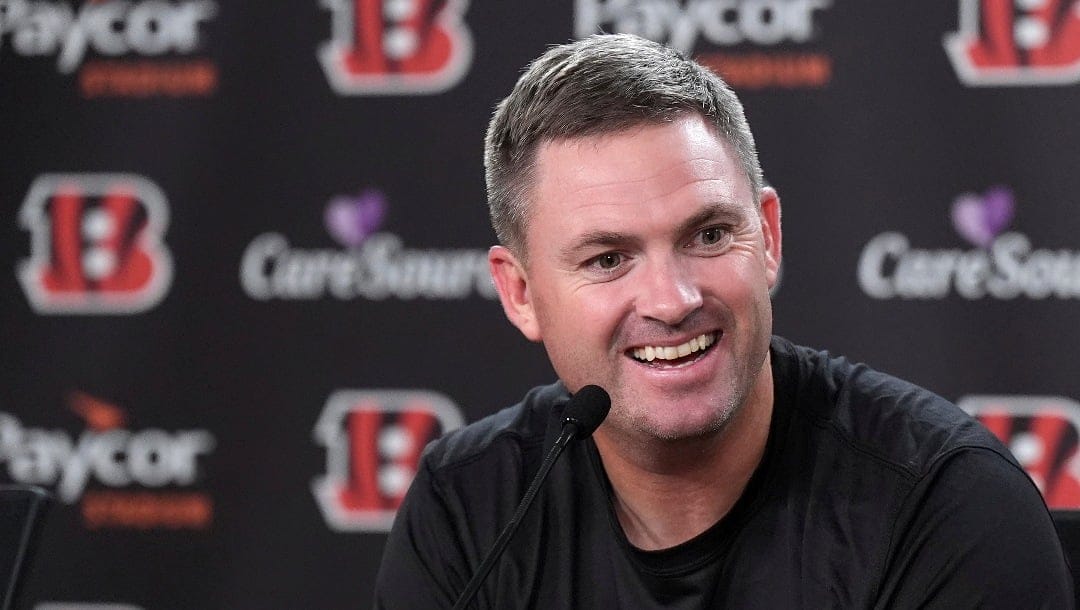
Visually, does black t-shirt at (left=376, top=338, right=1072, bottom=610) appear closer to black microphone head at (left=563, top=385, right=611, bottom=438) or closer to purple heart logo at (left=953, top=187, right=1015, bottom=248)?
black microphone head at (left=563, top=385, right=611, bottom=438)

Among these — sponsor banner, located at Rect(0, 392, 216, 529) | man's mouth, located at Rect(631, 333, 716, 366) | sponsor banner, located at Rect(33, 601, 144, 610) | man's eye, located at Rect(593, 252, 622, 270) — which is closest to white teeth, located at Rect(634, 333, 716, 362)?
man's mouth, located at Rect(631, 333, 716, 366)

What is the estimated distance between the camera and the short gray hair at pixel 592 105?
1.53m

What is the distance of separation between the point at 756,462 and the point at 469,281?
1.34 metres

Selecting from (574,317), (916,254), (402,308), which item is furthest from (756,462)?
(402,308)

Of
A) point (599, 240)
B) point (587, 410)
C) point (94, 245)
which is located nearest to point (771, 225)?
point (599, 240)

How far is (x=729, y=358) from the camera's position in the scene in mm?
1511

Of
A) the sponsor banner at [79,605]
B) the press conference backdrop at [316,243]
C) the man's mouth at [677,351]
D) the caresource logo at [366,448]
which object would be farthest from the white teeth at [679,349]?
the sponsor banner at [79,605]

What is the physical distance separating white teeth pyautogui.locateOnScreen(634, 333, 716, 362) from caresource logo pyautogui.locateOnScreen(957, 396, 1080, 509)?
1339 mm

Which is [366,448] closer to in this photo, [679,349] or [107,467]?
[107,467]

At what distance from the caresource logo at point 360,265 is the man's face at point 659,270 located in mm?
1296

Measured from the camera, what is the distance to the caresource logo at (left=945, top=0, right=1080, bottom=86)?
2.65 m

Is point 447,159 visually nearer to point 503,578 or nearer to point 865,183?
point 865,183

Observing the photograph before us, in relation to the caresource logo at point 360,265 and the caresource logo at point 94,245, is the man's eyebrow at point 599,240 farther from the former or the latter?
the caresource logo at point 94,245

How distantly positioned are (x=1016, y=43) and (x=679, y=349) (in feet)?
5.07
